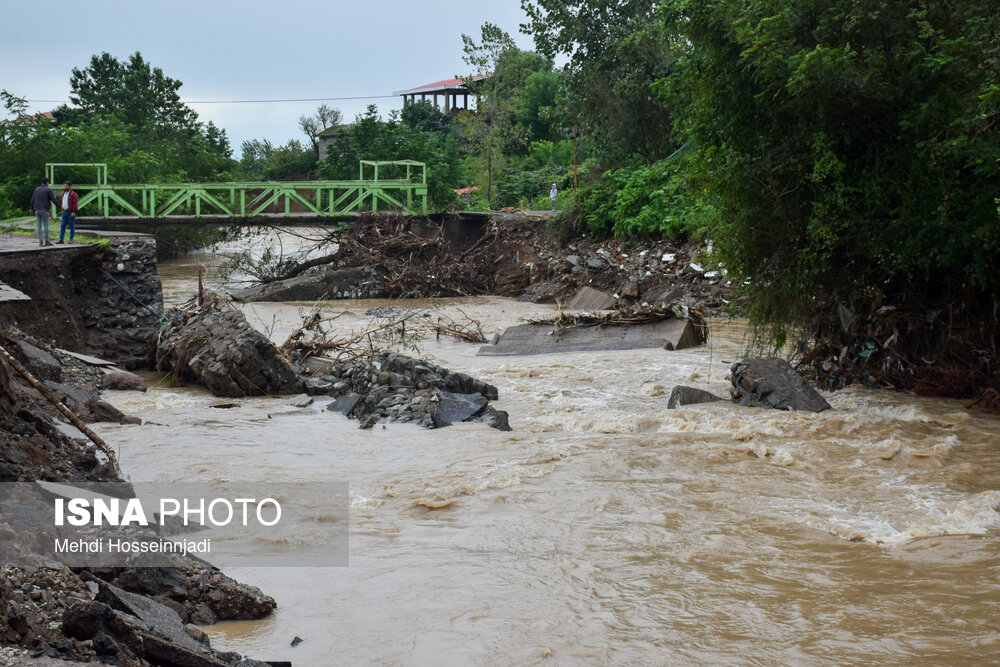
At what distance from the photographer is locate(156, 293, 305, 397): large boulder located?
12812 millimetres

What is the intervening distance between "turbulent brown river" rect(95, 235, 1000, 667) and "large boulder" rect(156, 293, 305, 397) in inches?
16.1

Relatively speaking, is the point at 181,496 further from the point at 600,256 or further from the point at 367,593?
the point at 600,256

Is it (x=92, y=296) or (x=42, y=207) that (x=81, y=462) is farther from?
(x=42, y=207)

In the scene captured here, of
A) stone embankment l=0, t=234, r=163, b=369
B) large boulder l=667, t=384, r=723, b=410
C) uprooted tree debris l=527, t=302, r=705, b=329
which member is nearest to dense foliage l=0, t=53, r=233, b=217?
stone embankment l=0, t=234, r=163, b=369

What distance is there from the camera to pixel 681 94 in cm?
1280

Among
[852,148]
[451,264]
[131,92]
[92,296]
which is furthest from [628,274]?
[131,92]

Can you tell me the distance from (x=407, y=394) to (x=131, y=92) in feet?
172

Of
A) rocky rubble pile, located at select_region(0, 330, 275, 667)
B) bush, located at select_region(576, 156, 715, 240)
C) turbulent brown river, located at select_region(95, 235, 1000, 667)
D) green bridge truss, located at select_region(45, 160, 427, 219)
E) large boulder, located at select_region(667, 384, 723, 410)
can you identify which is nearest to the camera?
rocky rubble pile, located at select_region(0, 330, 275, 667)

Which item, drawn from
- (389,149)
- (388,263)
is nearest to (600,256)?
(388,263)

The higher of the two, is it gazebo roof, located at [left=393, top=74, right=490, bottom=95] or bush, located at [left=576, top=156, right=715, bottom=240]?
gazebo roof, located at [left=393, top=74, right=490, bottom=95]

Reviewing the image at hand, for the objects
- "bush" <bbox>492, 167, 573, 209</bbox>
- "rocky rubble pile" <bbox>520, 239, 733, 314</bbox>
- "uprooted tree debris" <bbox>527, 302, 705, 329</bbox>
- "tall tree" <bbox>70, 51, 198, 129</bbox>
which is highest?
"tall tree" <bbox>70, 51, 198, 129</bbox>

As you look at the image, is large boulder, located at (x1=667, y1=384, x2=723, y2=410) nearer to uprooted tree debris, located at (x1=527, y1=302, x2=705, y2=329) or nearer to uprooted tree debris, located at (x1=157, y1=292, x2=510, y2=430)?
uprooted tree debris, located at (x1=157, y1=292, x2=510, y2=430)

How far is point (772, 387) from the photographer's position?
11.7 metres

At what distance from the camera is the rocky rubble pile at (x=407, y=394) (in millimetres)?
11180
